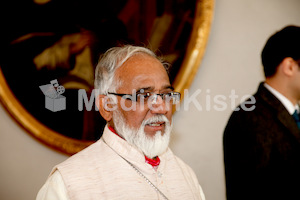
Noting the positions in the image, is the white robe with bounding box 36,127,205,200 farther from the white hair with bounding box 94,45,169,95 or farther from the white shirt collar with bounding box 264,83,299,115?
the white shirt collar with bounding box 264,83,299,115

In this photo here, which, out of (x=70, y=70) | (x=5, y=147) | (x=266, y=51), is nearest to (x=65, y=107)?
(x=70, y=70)

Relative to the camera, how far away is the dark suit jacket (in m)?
1.61

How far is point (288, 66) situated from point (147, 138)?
2.97ft

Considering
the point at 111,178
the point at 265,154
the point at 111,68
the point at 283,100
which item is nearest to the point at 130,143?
the point at 111,178

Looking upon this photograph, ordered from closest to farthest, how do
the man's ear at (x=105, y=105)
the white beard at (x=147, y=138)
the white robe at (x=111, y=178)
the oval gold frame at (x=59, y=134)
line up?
the white robe at (x=111, y=178) → the white beard at (x=147, y=138) → the man's ear at (x=105, y=105) → the oval gold frame at (x=59, y=134)

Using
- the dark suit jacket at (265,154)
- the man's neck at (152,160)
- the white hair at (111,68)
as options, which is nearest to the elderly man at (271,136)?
the dark suit jacket at (265,154)

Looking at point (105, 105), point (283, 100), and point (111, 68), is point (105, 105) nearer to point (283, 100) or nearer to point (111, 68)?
point (111, 68)

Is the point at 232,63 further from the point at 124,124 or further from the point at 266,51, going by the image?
the point at 124,124

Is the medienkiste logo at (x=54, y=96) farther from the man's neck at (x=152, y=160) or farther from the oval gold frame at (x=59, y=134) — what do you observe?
the man's neck at (x=152, y=160)

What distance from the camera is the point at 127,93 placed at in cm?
160

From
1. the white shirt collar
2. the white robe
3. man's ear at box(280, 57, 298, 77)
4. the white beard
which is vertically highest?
man's ear at box(280, 57, 298, 77)

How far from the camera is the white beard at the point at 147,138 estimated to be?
1573mm

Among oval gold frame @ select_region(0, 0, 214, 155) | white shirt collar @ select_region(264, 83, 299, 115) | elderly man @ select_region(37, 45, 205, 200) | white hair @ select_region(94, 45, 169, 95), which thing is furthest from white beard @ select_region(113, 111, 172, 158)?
oval gold frame @ select_region(0, 0, 214, 155)

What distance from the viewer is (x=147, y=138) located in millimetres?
1575
